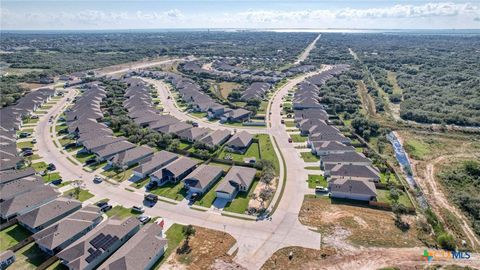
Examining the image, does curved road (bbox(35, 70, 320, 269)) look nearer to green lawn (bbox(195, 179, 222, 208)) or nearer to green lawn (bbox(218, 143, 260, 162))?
green lawn (bbox(195, 179, 222, 208))

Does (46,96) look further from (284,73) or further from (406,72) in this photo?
(406,72)

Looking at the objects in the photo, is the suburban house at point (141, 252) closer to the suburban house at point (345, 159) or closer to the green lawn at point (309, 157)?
the suburban house at point (345, 159)

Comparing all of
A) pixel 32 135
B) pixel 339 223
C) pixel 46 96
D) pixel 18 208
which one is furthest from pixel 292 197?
pixel 46 96

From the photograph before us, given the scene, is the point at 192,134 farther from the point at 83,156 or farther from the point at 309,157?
the point at 309,157

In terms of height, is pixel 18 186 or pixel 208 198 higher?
pixel 18 186

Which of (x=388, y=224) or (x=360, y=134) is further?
(x=360, y=134)

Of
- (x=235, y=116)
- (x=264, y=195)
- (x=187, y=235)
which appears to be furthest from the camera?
(x=235, y=116)

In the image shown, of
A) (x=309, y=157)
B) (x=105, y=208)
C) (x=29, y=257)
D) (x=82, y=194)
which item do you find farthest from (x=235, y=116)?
(x=29, y=257)

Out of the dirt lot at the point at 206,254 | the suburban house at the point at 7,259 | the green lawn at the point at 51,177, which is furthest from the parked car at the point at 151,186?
the suburban house at the point at 7,259
